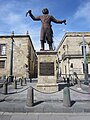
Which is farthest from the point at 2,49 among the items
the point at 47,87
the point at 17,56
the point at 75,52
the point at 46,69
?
the point at 47,87

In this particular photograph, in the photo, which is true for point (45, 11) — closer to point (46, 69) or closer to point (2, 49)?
point (46, 69)

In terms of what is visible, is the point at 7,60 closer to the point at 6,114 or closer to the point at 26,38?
the point at 26,38

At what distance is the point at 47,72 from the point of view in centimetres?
921

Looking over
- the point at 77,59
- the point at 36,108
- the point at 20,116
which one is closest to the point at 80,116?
the point at 36,108

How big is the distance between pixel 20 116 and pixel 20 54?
87.0 ft

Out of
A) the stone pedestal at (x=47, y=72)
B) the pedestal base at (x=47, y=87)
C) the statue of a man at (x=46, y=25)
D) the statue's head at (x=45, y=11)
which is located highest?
the statue's head at (x=45, y=11)

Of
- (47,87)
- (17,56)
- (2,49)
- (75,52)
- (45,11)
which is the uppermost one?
(2,49)

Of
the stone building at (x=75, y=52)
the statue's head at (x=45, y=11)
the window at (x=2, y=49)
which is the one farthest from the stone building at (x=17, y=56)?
the statue's head at (x=45, y=11)

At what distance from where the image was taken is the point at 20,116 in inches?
197

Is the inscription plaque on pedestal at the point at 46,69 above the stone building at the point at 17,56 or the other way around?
the other way around

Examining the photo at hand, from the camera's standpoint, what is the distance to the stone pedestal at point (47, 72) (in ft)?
29.7

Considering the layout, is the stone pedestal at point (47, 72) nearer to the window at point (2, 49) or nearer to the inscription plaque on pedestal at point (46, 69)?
the inscription plaque on pedestal at point (46, 69)

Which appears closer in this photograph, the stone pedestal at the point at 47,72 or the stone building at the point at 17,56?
the stone pedestal at the point at 47,72

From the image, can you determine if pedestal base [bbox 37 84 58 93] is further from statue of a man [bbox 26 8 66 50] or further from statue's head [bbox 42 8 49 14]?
statue's head [bbox 42 8 49 14]
